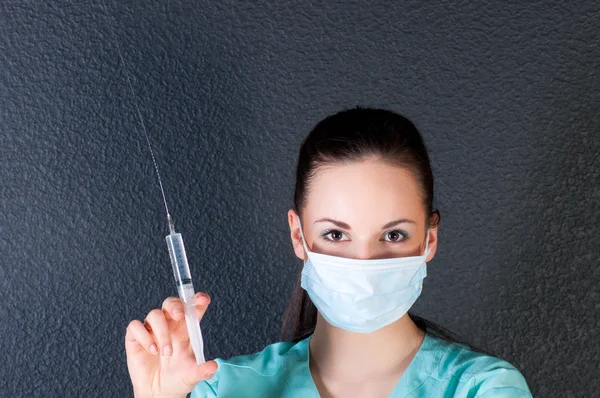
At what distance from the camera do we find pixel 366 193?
1104mm

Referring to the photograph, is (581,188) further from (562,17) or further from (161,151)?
(161,151)

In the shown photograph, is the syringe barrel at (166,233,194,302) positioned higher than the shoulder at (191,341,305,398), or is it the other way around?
the syringe barrel at (166,233,194,302)

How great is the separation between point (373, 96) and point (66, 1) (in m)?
0.58

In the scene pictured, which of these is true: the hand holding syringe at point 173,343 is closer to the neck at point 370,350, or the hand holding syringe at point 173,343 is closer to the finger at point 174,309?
the finger at point 174,309

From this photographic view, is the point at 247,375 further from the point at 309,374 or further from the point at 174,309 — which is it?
the point at 174,309

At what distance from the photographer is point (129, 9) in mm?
1496

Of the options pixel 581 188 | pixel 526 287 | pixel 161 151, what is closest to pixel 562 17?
pixel 581 188

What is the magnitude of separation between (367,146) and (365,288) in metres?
0.20

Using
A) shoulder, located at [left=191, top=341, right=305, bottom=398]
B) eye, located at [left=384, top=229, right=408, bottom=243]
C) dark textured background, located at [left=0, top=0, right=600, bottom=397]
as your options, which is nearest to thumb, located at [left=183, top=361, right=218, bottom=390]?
shoulder, located at [left=191, top=341, right=305, bottom=398]

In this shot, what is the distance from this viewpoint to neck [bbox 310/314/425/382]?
1.18 metres

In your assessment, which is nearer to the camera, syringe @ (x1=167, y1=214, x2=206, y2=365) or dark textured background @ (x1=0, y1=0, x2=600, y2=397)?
syringe @ (x1=167, y1=214, x2=206, y2=365)

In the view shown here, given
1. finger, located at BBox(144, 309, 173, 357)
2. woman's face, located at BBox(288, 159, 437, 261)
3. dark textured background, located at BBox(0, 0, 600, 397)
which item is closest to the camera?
finger, located at BBox(144, 309, 173, 357)

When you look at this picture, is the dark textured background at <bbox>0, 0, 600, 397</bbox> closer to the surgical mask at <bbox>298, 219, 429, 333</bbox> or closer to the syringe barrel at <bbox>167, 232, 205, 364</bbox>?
the surgical mask at <bbox>298, 219, 429, 333</bbox>

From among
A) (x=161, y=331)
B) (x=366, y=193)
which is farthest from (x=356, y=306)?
(x=161, y=331)
